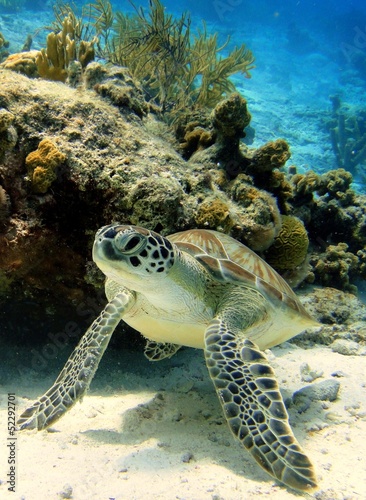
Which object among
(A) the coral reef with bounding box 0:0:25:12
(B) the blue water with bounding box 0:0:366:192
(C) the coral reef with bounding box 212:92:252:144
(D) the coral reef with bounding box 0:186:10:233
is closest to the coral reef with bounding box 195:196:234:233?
(C) the coral reef with bounding box 212:92:252:144

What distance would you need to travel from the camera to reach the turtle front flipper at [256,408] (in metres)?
1.86

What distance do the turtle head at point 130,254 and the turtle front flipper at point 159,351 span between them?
137 cm

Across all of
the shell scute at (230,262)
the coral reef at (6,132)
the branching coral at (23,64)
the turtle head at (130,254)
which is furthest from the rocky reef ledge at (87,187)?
the branching coral at (23,64)

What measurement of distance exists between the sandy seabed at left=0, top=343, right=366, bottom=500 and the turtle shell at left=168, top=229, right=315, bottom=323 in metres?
0.96

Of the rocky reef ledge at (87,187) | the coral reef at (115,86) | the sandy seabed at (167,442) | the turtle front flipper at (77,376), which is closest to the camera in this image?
the sandy seabed at (167,442)

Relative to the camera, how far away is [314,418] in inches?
108

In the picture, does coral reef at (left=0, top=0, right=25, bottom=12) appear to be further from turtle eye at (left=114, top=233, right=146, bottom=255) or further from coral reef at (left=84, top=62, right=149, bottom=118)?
turtle eye at (left=114, top=233, right=146, bottom=255)

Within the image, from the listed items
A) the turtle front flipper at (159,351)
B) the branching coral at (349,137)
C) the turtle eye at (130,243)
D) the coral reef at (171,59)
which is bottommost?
the turtle front flipper at (159,351)

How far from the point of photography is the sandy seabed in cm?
181

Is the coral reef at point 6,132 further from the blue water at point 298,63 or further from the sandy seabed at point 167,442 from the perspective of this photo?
the blue water at point 298,63

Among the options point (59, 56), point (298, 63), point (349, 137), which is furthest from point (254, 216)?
point (298, 63)

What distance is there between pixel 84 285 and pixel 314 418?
2.48 metres

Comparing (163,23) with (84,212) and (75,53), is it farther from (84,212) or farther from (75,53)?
(84,212)

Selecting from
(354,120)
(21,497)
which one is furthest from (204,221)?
(354,120)
